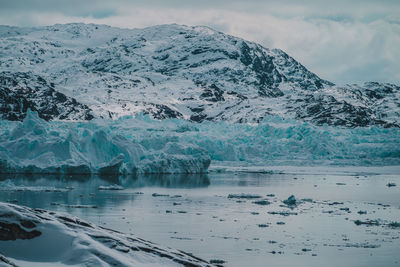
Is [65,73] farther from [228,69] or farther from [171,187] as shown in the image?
[171,187]

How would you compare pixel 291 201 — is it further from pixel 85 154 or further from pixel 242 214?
pixel 85 154

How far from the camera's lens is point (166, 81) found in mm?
115562

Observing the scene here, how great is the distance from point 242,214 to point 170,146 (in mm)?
14027

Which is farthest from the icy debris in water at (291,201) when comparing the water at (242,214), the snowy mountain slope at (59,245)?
the snowy mountain slope at (59,245)

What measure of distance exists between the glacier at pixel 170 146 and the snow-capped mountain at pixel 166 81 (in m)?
25.6

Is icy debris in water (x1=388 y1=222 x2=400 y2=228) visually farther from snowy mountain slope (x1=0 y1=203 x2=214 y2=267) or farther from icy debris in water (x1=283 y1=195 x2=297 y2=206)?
snowy mountain slope (x1=0 y1=203 x2=214 y2=267)

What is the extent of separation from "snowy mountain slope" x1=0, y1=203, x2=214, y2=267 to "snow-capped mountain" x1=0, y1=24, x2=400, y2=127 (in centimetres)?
6084

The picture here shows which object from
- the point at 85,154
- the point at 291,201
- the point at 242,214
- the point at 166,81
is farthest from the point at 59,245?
the point at 166,81

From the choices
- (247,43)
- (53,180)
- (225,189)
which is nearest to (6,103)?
(53,180)

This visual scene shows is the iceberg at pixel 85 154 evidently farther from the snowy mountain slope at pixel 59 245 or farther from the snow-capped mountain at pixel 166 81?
the snow-capped mountain at pixel 166 81

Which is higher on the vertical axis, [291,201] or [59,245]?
[59,245]

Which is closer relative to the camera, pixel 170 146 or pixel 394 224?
pixel 394 224

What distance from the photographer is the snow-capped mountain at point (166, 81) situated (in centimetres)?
7631

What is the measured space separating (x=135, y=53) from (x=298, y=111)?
78.4 meters
